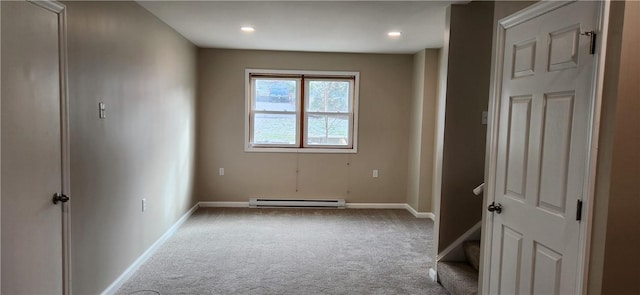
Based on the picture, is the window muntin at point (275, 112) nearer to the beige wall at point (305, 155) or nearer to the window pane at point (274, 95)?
the window pane at point (274, 95)

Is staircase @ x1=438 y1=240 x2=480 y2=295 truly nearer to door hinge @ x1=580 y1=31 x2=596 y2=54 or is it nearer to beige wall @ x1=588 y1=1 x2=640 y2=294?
beige wall @ x1=588 y1=1 x2=640 y2=294

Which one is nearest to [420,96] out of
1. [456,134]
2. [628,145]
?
[456,134]

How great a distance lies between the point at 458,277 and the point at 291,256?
1567mm

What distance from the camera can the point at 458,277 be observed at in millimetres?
2924

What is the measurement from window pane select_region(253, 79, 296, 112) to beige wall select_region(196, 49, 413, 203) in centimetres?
22

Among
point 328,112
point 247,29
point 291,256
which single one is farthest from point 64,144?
point 328,112

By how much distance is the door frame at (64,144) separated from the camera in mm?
2188

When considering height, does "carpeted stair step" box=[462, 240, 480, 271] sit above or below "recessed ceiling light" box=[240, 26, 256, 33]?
below

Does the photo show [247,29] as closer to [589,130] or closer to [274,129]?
[274,129]

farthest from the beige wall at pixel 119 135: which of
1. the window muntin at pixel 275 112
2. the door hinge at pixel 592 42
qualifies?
the door hinge at pixel 592 42

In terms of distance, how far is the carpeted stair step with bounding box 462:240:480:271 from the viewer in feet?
9.86

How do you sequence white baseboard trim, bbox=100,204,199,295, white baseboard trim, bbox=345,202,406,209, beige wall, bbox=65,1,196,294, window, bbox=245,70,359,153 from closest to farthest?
beige wall, bbox=65,1,196,294 → white baseboard trim, bbox=100,204,199,295 → window, bbox=245,70,359,153 → white baseboard trim, bbox=345,202,406,209

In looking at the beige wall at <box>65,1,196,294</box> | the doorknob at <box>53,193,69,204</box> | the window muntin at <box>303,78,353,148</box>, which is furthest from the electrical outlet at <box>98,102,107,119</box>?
the window muntin at <box>303,78,353,148</box>

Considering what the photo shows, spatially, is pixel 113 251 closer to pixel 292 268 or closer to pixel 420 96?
pixel 292 268
